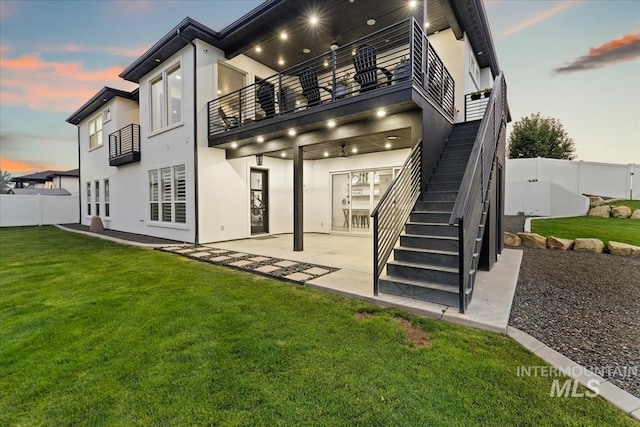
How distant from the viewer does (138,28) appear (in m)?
13.2

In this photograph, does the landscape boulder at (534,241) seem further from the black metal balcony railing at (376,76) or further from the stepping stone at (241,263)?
the stepping stone at (241,263)

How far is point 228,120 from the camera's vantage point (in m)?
9.18

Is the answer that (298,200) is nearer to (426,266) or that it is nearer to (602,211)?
(426,266)

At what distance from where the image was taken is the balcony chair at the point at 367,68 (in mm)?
5453

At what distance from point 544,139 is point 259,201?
68.3 ft

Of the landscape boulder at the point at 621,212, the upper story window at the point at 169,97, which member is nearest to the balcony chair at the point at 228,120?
the upper story window at the point at 169,97

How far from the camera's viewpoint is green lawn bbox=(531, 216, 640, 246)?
780 cm

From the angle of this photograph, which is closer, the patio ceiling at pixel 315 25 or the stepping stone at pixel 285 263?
the stepping stone at pixel 285 263

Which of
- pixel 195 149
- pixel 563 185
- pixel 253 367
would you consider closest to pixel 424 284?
pixel 253 367

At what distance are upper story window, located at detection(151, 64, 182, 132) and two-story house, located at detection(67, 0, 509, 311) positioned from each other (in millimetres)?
64

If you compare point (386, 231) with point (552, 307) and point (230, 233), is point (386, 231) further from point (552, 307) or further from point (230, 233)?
point (230, 233)

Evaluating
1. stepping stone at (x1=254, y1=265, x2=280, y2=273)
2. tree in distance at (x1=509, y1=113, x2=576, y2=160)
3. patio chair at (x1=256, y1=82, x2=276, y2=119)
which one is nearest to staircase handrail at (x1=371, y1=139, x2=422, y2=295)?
stepping stone at (x1=254, y1=265, x2=280, y2=273)

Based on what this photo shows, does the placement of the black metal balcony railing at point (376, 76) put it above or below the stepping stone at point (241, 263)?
above

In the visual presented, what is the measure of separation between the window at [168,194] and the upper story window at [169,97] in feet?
5.56
